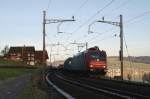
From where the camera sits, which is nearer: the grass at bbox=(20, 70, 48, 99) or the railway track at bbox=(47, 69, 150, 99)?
the railway track at bbox=(47, 69, 150, 99)

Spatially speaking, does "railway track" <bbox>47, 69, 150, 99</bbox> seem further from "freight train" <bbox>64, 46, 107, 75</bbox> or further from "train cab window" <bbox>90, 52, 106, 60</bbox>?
"train cab window" <bbox>90, 52, 106, 60</bbox>

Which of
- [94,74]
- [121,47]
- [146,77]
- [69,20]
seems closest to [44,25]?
[69,20]

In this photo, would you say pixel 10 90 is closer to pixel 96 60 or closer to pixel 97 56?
pixel 96 60

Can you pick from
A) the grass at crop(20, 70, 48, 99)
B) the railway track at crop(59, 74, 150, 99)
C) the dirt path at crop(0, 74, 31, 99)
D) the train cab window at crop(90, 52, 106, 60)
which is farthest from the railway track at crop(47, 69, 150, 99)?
the train cab window at crop(90, 52, 106, 60)

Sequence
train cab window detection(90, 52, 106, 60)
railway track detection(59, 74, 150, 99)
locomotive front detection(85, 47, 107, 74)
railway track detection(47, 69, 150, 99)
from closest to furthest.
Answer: railway track detection(47, 69, 150, 99) < railway track detection(59, 74, 150, 99) < locomotive front detection(85, 47, 107, 74) < train cab window detection(90, 52, 106, 60)

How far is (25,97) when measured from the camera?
24.9 meters

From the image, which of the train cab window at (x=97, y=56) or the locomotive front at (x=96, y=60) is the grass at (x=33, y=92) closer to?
the locomotive front at (x=96, y=60)

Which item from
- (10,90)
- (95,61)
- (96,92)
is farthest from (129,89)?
(95,61)

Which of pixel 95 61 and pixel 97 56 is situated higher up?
pixel 97 56

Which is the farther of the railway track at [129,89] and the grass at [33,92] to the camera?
the grass at [33,92]

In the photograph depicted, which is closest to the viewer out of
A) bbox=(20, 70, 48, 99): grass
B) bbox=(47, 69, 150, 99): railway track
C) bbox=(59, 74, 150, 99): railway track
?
bbox=(47, 69, 150, 99): railway track

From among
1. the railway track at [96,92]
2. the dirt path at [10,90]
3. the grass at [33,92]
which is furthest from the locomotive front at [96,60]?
the grass at [33,92]

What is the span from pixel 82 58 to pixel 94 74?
306 cm

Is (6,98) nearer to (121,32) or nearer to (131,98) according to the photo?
(131,98)
